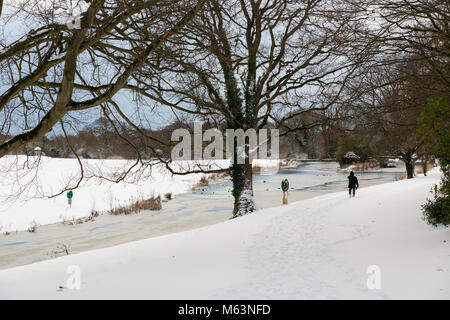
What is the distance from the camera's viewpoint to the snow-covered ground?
4.28 metres

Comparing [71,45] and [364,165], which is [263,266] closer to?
[71,45]

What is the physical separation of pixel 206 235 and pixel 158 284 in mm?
3245

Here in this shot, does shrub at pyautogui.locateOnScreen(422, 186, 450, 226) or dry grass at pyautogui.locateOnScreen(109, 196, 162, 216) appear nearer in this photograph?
shrub at pyautogui.locateOnScreen(422, 186, 450, 226)

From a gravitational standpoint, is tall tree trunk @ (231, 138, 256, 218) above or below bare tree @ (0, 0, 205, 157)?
below

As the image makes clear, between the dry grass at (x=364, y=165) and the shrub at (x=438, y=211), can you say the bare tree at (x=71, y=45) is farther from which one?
the dry grass at (x=364, y=165)

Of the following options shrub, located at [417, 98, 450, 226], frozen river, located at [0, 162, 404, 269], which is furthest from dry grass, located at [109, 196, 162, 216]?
shrub, located at [417, 98, 450, 226]

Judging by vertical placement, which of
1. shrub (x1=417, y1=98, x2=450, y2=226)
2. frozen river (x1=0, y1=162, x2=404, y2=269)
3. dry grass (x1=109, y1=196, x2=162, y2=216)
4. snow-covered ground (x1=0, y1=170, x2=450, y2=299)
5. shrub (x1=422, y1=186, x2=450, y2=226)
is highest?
shrub (x1=417, y1=98, x2=450, y2=226)

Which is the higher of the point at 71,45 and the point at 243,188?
the point at 71,45

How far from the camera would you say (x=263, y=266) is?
541cm

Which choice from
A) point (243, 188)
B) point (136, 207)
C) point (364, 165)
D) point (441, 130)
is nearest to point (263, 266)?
point (441, 130)

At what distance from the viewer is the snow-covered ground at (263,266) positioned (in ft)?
14.0

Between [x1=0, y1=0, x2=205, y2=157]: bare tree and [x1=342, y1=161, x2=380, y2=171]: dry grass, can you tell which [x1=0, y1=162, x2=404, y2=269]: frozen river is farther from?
[x1=342, y1=161, x2=380, y2=171]: dry grass

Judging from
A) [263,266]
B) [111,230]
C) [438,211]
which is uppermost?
[438,211]
